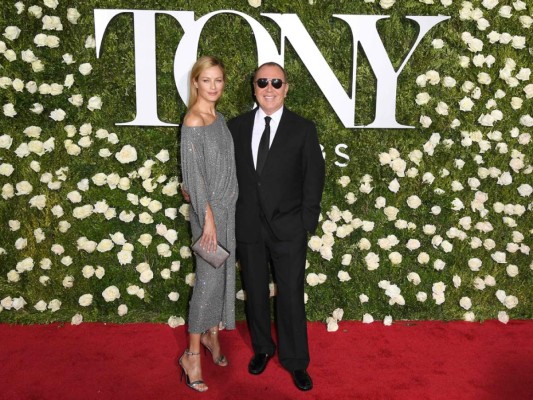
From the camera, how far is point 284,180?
3.25 metres

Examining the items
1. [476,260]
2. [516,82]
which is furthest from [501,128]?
[476,260]

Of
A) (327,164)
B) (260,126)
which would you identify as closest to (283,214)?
(260,126)

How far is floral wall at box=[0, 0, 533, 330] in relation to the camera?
12.7 ft

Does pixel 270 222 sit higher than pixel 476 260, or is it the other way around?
pixel 270 222

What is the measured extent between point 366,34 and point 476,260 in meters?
1.96

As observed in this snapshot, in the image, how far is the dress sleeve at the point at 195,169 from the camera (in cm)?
303

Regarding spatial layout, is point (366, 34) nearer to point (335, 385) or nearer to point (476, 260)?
point (476, 260)

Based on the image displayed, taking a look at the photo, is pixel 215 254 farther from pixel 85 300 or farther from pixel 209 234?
pixel 85 300

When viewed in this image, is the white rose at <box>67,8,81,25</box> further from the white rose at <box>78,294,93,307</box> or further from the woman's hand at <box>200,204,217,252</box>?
the white rose at <box>78,294,93,307</box>

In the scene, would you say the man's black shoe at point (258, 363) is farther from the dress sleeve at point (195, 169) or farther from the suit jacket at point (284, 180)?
the dress sleeve at point (195, 169)

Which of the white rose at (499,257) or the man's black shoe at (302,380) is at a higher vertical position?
the white rose at (499,257)

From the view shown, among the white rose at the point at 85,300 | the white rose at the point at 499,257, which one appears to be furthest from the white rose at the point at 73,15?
the white rose at the point at 499,257

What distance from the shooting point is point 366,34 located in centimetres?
390

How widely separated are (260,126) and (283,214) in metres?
0.57
